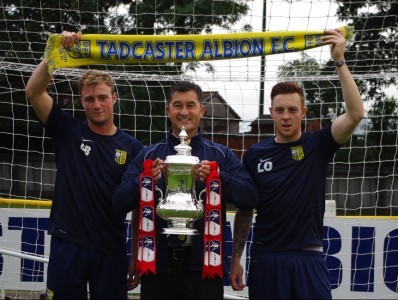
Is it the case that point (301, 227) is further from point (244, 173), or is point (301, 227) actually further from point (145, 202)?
point (145, 202)

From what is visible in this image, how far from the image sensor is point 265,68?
Answer: 655 centimetres

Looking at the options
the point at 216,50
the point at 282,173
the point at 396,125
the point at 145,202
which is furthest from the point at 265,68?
the point at 396,125

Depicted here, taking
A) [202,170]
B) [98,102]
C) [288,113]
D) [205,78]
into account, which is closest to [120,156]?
[98,102]

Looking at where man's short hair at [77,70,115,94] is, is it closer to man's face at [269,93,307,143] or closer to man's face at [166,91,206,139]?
man's face at [166,91,206,139]

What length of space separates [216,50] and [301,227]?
1271 millimetres

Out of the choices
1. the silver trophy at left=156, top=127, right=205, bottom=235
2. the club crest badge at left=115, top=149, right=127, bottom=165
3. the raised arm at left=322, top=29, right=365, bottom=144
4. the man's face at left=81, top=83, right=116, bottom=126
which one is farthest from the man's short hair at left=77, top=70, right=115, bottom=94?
the raised arm at left=322, top=29, right=365, bottom=144

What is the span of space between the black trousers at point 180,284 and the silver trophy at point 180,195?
166mm

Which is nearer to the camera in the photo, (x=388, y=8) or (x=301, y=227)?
(x=301, y=227)

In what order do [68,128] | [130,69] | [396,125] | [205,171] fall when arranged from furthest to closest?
[396,125]
[130,69]
[68,128]
[205,171]

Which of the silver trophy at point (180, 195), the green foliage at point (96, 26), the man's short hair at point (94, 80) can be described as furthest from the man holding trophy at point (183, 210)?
the green foliage at point (96, 26)

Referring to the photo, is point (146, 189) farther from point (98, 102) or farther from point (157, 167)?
point (98, 102)

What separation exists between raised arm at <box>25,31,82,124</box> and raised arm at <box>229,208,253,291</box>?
4.36 feet

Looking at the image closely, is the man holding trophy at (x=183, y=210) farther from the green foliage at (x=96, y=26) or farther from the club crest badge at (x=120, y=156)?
the green foliage at (x=96, y=26)

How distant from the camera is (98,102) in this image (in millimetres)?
3459
